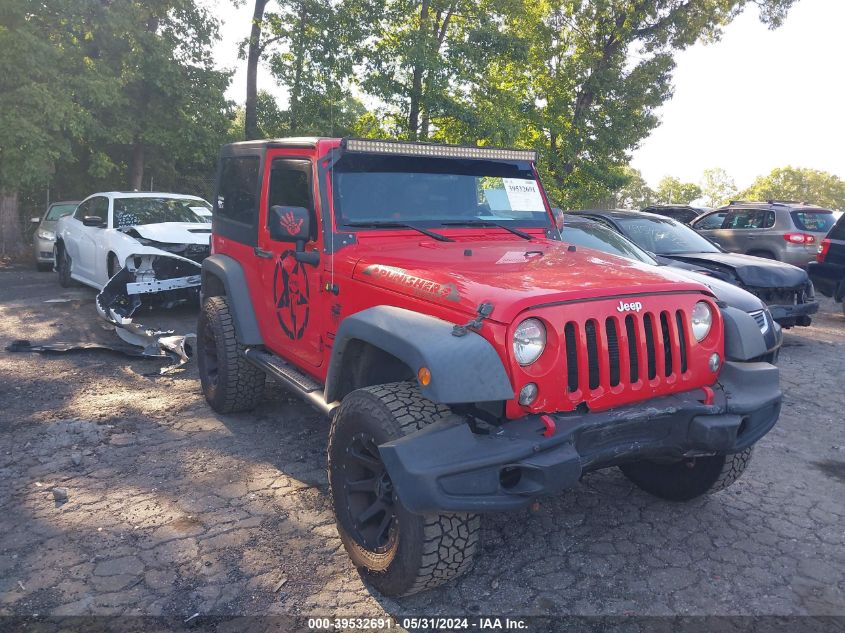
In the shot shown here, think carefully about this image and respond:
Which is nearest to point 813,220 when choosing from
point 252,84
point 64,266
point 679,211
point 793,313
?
point 793,313

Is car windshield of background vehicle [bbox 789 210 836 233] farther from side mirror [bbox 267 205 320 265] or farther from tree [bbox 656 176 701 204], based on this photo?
tree [bbox 656 176 701 204]

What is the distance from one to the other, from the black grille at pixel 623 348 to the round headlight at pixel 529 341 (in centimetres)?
11

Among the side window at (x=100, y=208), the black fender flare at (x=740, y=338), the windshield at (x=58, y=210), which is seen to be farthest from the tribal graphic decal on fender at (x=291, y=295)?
the windshield at (x=58, y=210)

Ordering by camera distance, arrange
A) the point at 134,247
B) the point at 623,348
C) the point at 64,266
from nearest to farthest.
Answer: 1. the point at 623,348
2. the point at 134,247
3. the point at 64,266

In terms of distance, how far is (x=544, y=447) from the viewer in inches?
101

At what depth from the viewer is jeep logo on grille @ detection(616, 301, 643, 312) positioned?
2889 millimetres

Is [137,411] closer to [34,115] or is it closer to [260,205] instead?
[260,205]

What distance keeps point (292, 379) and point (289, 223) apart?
3.34ft

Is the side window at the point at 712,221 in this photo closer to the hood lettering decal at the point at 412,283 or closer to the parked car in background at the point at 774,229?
the parked car in background at the point at 774,229

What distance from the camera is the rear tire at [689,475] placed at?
11.8 feet

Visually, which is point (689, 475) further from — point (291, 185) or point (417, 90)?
point (417, 90)

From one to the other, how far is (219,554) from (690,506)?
265cm

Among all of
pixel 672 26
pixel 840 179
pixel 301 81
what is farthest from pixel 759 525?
pixel 840 179

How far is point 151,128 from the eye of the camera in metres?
16.6
